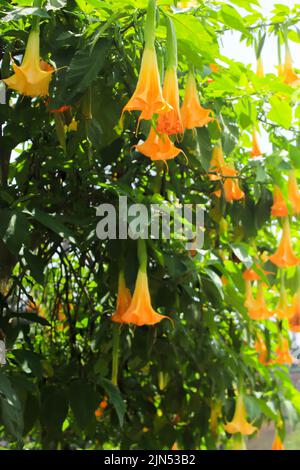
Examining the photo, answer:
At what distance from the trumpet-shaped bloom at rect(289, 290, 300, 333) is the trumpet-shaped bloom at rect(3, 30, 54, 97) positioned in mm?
1441

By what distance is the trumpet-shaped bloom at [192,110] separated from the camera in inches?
63.5

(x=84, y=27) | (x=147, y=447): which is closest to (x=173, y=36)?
(x=84, y=27)

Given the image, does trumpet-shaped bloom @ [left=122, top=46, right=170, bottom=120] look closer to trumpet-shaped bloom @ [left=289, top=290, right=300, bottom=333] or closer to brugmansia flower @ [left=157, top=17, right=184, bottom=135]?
brugmansia flower @ [left=157, top=17, right=184, bottom=135]

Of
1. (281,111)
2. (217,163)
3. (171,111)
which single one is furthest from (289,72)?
(171,111)

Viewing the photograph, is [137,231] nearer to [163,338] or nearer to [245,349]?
[163,338]

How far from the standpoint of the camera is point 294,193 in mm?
2326

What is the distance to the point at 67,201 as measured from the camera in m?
2.03

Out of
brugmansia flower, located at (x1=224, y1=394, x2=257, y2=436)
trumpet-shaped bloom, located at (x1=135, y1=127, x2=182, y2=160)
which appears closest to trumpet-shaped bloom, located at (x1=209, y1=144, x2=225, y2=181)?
trumpet-shaped bloom, located at (x1=135, y1=127, x2=182, y2=160)

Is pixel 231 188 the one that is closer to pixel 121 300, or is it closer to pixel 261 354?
pixel 121 300

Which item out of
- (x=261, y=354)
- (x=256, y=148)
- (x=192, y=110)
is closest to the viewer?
(x=192, y=110)

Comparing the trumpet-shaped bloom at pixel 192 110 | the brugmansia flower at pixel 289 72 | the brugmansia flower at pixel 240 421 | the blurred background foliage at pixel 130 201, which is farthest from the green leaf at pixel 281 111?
the brugmansia flower at pixel 240 421

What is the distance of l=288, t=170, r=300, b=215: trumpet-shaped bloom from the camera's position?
2324 mm

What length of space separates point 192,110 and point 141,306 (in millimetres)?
455

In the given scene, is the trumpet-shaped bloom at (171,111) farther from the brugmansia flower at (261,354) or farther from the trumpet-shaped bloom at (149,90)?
the brugmansia flower at (261,354)
